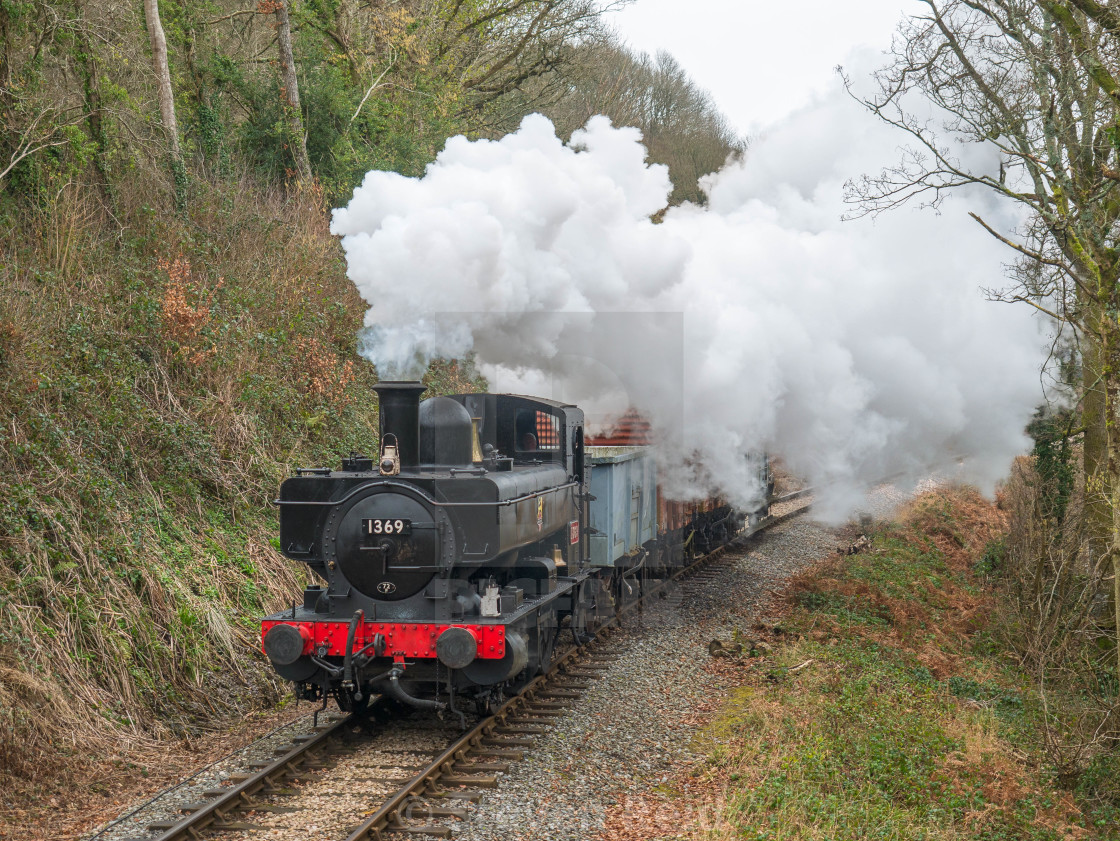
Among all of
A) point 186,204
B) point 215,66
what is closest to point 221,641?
point 186,204

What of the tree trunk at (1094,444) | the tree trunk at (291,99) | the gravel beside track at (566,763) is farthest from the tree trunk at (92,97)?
the tree trunk at (1094,444)

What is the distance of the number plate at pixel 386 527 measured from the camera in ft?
24.6

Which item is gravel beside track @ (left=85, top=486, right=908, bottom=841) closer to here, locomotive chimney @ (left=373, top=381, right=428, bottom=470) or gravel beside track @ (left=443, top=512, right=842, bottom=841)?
gravel beside track @ (left=443, top=512, right=842, bottom=841)

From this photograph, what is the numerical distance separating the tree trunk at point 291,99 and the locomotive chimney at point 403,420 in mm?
12112

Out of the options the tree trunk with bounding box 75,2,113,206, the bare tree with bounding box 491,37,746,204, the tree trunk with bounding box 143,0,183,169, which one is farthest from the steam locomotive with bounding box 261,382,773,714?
the bare tree with bounding box 491,37,746,204

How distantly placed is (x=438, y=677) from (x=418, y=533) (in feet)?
3.73

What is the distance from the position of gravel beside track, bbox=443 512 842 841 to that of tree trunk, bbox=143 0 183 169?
10.2 m

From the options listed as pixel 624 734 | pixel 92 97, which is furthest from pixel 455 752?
pixel 92 97

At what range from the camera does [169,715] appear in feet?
26.6

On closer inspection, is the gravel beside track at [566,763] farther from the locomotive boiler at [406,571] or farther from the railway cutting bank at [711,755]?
the locomotive boiler at [406,571]

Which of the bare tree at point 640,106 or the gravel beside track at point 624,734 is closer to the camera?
the gravel beside track at point 624,734

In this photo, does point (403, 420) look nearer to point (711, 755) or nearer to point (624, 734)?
point (624, 734)

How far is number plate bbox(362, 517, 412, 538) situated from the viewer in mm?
7488

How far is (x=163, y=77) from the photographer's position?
14.8 meters
